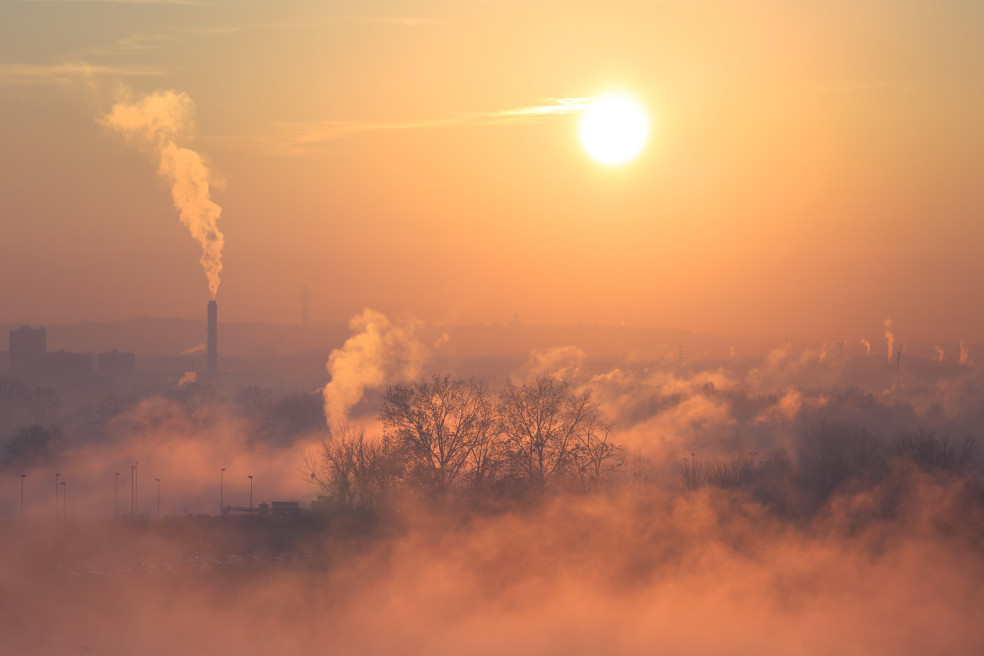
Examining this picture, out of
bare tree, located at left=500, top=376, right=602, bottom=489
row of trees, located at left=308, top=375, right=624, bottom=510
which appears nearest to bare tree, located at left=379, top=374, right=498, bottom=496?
row of trees, located at left=308, top=375, right=624, bottom=510

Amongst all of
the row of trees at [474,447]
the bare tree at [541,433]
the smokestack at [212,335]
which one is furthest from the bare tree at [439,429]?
the smokestack at [212,335]

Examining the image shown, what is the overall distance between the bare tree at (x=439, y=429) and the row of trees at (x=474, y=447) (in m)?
0.05

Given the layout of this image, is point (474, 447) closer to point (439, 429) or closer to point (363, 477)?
point (439, 429)

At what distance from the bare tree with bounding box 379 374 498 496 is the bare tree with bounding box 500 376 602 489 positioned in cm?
134

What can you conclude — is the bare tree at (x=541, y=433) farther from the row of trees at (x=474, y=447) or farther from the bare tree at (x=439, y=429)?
the bare tree at (x=439, y=429)

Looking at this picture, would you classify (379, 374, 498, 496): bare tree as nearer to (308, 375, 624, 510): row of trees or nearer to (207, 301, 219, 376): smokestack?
(308, 375, 624, 510): row of trees

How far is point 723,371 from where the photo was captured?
647 ft

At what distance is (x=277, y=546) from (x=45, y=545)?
10.4 m

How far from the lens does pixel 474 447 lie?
57594mm

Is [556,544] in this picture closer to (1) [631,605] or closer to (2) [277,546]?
(1) [631,605]

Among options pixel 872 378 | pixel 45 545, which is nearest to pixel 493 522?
pixel 45 545

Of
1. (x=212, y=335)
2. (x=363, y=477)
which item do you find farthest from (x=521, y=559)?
(x=212, y=335)

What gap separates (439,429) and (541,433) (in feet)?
16.4

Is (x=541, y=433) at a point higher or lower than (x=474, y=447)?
higher
